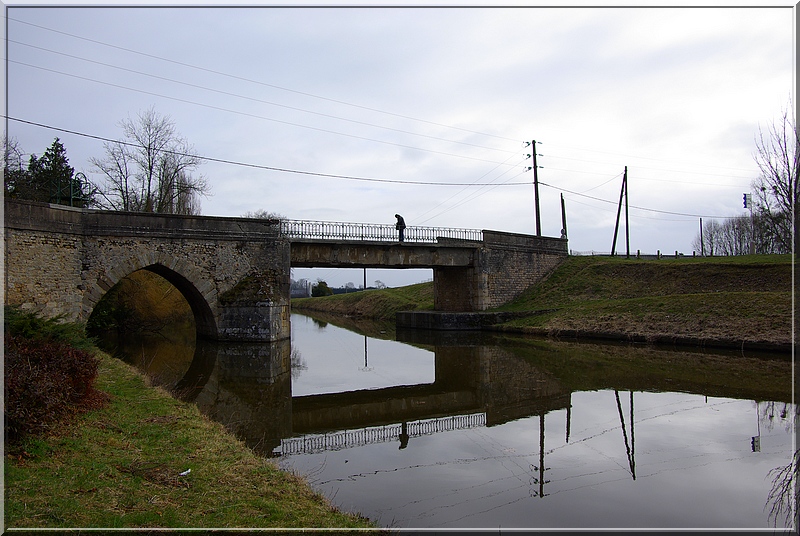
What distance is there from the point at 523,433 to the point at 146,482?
608cm

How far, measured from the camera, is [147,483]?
555cm

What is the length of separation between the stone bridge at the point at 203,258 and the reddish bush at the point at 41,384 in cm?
913

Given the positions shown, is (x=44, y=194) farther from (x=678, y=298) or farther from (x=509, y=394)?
(x=678, y=298)

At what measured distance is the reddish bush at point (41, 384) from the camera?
6.01 meters

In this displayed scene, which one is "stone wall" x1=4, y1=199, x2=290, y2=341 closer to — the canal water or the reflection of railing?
the canal water

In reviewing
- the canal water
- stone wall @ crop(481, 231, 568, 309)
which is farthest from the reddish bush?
stone wall @ crop(481, 231, 568, 309)

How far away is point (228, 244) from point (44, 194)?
19838 millimetres

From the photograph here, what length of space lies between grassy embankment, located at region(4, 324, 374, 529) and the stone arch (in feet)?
45.2

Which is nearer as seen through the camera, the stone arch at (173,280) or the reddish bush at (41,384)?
the reddish bush at (41,384)

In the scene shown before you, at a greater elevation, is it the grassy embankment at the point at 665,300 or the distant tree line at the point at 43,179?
the distant tree line at the point at 43,179

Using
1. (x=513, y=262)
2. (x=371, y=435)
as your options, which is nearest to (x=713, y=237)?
(x=513, y=262)

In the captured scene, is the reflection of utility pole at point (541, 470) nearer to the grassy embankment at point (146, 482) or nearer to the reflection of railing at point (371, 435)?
the reflection of railing at point (371, 435)

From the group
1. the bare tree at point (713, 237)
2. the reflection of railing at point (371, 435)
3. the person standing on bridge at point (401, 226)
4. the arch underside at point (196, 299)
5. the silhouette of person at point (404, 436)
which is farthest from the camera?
the bare tree at point (713, 237)

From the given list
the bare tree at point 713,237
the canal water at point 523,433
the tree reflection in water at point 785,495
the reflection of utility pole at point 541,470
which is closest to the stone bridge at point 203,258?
the canal water at point 523,433
